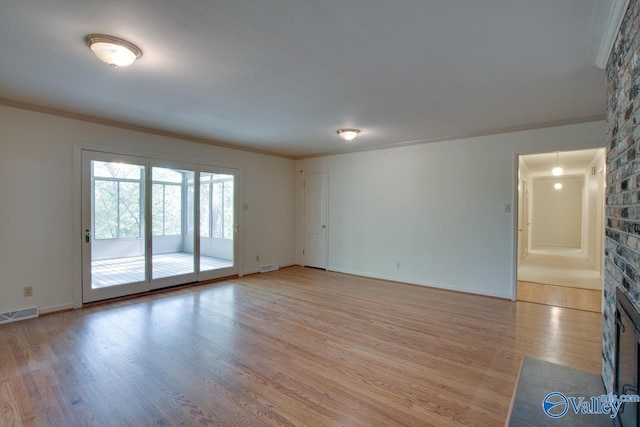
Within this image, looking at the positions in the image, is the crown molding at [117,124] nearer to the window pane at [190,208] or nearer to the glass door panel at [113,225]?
the glass door panel at [113,225]

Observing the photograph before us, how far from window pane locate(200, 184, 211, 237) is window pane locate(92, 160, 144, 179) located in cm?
106

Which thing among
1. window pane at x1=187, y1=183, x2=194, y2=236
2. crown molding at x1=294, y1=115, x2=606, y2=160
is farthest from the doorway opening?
window pane at x1=187, y1=183, x2=194, y2=236

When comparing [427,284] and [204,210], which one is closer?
[427,284]

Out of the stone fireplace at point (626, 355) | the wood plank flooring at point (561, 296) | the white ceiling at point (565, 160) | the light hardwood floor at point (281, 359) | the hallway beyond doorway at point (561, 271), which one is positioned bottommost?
the light hardwood floor at point (281, 359)

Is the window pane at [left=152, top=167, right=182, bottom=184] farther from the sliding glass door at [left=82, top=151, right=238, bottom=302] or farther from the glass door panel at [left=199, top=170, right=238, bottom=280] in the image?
the glass door panel at [left=199, top=170, right=238, bottom=280]

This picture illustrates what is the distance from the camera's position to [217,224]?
5766mm

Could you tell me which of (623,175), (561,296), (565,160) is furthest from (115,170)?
(565,160)

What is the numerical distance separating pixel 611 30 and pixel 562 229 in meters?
11.4

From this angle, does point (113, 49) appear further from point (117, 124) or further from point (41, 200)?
point (41, 200)

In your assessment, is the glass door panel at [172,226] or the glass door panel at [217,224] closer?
the glass door panel at [172,226]

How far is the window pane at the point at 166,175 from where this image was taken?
4911mm

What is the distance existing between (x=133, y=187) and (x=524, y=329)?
5.43 meters

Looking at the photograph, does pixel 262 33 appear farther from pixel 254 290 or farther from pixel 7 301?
pixel 7 301

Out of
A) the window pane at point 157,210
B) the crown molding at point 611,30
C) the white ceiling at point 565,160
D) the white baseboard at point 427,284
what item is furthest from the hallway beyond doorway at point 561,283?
the window pane at point 157,210
